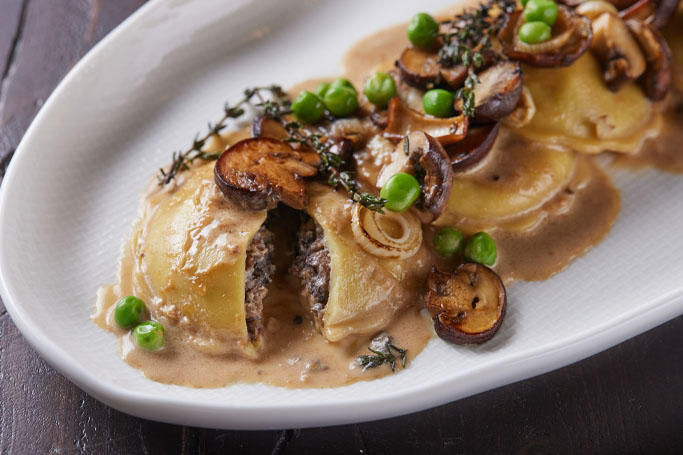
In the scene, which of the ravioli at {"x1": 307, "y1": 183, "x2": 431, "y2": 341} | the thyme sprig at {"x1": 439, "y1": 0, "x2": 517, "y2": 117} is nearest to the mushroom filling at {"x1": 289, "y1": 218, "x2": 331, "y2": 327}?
the ravioli at {"x1": 307, "y1": 183, "x2": 431, "y2": 341}

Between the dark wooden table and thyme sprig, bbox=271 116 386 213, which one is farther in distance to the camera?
thyme sprig, bbox=271 116 386 213

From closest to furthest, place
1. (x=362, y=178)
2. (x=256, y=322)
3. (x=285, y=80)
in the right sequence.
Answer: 1. (x=256, y=322)
2. (x=362, y=178)
3. (x=285, y=80)

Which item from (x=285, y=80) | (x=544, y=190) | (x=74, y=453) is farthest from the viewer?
(x=285, y=80)

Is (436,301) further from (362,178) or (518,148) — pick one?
(518,148)

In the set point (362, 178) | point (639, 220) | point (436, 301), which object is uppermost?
point (362, 178)

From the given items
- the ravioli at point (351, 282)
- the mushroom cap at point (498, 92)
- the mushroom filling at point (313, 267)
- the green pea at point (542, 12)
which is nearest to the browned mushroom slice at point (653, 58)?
the green pea at point (542, 12)

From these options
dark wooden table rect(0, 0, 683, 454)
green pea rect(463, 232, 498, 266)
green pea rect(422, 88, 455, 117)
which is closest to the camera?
dark wooden table rect(0, 0, 683, 454)

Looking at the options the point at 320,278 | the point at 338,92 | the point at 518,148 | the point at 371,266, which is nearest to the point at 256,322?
the point at 320,278

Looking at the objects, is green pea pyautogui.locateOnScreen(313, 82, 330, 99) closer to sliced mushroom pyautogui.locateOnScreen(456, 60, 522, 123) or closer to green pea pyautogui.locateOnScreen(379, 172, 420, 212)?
sliced mushroom pyautogui.locateOnScreen(456, 60, 522, 123)
